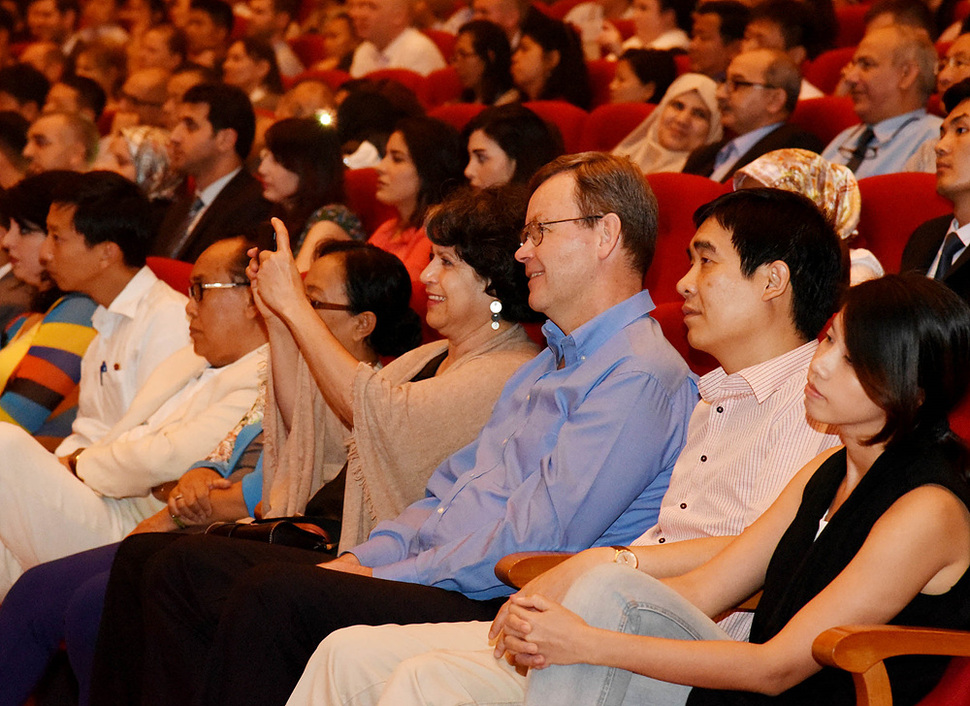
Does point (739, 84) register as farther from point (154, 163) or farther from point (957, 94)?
point (154, 163)

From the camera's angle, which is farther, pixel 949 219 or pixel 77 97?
pixel 77 97

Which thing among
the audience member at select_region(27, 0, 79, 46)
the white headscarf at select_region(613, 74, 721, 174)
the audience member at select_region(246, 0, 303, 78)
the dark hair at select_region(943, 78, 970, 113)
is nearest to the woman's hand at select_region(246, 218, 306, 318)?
the dark hair at select_region(943, 78, 970, 113)

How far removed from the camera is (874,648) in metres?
1.32

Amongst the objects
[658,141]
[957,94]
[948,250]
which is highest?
[957,94]

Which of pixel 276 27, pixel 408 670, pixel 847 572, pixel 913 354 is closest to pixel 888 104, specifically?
pixel 913 354

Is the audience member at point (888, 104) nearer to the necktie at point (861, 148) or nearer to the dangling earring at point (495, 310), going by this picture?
the necktie at point (861, 148)

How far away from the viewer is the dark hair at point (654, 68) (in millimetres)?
5059

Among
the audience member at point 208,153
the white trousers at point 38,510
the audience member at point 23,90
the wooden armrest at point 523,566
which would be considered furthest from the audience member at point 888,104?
the audience member at point 23,90

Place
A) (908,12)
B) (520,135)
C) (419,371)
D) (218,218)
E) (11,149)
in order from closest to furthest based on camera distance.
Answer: (419,371)
(520,135)
(218,218)
(908,12)
(11,149)

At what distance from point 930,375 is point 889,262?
1.34 meters

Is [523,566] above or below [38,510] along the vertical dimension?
above

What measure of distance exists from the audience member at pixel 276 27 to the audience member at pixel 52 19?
172cm

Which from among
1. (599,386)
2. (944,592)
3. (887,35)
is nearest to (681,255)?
(599,386)

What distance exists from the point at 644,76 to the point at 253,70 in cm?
234
